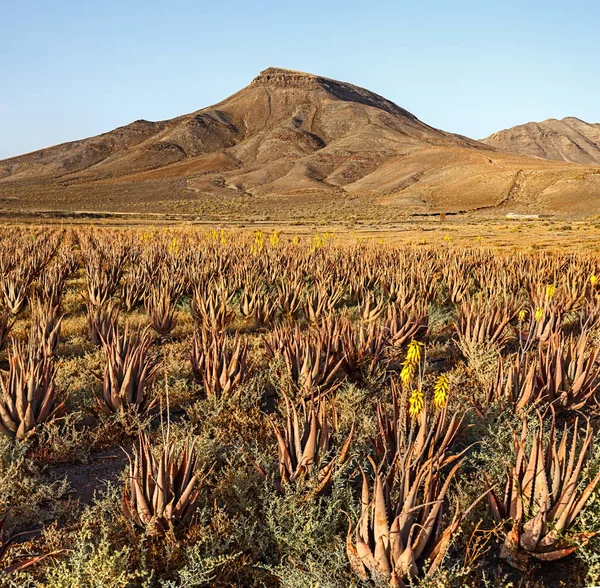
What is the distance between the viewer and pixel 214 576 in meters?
2.24

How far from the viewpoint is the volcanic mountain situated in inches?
2581

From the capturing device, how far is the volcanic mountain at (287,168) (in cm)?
6556

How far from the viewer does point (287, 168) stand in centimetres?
11406

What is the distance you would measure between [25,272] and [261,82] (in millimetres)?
203029

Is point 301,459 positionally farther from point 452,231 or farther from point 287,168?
point 287,168

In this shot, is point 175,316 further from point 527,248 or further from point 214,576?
point 527,248

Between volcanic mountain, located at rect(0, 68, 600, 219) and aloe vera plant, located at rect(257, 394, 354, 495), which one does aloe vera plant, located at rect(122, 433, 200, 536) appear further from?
volcanic mountain, located at rect(0, 68, 600, 219)

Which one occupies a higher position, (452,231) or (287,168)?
(287,168)

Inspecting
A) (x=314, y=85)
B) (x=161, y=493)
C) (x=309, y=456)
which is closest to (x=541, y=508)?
(x=309, y=456)

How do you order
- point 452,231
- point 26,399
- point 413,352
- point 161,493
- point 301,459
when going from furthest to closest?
point 452,231, point 26,399, point 301,459, point 161,493, point 413,352

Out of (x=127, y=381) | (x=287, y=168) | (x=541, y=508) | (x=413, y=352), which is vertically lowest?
(x=541, y=508)

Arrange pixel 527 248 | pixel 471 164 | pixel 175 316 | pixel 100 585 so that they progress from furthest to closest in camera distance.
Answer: pixel 471 164 < pixel 527 248 < pixel 175 316 < pixel 100 585

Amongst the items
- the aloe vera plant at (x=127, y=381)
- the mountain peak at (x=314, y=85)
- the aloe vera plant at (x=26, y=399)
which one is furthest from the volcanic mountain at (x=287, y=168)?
the aloe vera plant at (x=26, y=399)

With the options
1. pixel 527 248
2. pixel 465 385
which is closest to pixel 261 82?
pixel 527 248
